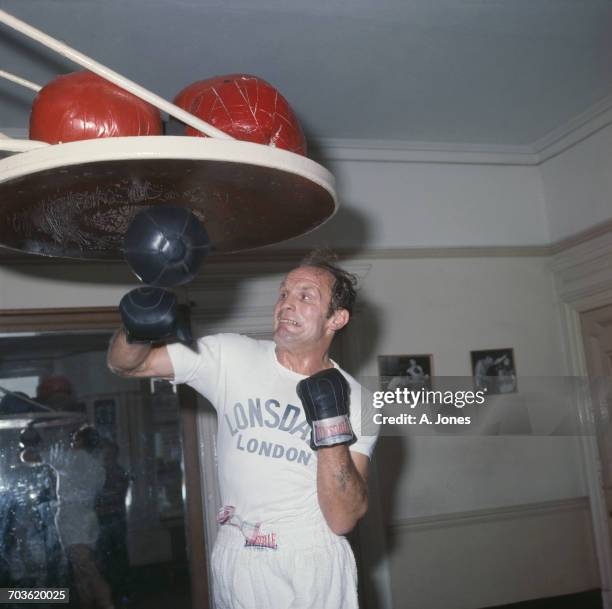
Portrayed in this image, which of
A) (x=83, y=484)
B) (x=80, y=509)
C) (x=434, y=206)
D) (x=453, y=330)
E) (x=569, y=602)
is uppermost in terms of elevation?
(x=434, y=206)

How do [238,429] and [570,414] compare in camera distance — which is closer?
[238,429]

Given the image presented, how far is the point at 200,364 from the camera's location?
1.87m

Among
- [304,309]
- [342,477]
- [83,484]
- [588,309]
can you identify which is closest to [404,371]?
[588,309]

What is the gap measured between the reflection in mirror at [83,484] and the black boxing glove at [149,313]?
2100 millimetres

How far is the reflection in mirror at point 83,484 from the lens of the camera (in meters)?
3.35

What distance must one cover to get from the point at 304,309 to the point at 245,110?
62 centimetres

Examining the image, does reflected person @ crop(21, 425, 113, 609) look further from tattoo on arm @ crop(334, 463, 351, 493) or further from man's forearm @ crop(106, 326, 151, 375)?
tattoo on arm @ crop(334, 463, 351, 493)

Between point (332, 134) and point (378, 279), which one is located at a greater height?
point (332, 134)

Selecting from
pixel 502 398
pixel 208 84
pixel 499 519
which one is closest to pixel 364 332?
pixel 502 398

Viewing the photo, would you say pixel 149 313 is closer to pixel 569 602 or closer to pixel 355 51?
pixel 355 51

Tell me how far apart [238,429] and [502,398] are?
269cm

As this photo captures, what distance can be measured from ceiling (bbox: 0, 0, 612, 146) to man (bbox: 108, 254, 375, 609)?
55.8 inches

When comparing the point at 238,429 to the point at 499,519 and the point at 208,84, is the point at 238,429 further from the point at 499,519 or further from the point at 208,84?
the point at 499,519

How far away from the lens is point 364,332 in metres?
3.88
